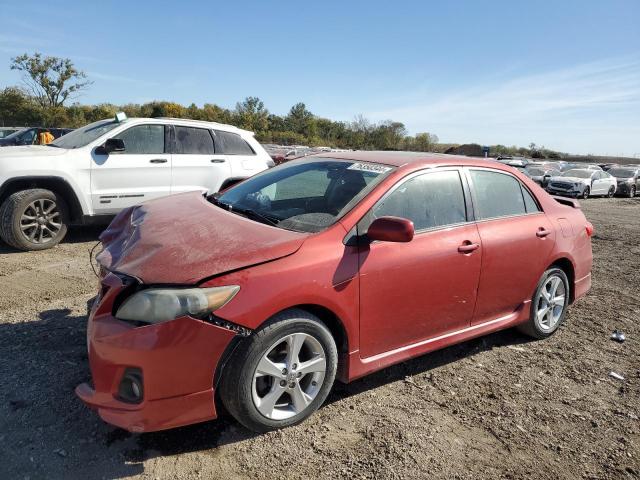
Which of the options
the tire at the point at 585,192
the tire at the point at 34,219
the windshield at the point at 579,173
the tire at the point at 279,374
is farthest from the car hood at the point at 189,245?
the windshield at the point at 579,173

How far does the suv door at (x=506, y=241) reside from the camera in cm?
367

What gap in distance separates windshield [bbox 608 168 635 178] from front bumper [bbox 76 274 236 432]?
2938 cm

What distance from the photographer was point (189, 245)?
2725mm

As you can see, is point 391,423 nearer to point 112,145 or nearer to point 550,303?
point 550,303

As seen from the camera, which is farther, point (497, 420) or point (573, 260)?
point (573, 260)

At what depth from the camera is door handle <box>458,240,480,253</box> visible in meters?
3.44

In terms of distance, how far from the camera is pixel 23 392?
2.97 m

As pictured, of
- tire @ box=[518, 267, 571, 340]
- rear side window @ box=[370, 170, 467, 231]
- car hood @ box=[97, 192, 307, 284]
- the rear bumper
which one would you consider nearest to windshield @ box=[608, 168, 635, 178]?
the rear bumper

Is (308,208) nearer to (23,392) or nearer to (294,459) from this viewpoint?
Answer: (294,459)

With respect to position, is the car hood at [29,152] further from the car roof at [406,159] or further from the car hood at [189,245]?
the car roof at [406,159]

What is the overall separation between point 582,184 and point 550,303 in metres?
20.7

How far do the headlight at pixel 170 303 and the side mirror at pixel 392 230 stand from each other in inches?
38.2

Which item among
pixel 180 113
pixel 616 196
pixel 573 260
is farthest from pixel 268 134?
pixel 573 260

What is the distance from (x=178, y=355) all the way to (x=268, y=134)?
57742 millimetres
